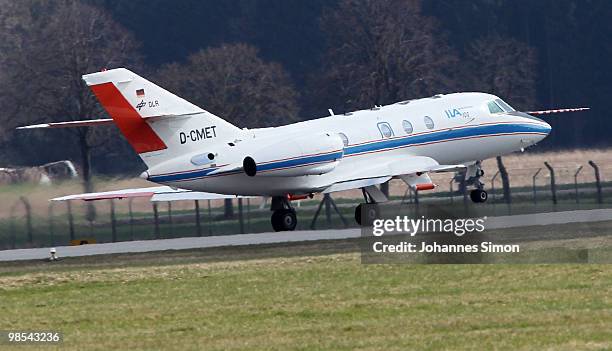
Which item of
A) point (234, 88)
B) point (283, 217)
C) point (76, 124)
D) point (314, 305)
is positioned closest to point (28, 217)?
point (76, 124)

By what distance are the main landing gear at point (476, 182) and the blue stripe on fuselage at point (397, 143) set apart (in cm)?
124

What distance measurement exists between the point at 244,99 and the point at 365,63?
24.6 ft

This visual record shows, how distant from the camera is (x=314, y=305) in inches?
923

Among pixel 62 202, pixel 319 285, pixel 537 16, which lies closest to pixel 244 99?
pixel 62 202

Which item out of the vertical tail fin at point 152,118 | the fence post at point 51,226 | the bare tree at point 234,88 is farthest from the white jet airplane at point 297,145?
the bare tree at point 234,88

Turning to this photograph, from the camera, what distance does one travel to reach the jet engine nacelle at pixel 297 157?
3684 cm

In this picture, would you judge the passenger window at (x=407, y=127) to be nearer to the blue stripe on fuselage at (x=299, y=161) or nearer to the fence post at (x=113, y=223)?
the blue stripe on fuselage at (x=299, y=161)

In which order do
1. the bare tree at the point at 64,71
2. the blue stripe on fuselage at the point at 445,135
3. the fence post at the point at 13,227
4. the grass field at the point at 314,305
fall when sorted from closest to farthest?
the grass field at the point at 314,305 < the blue stripe on fuselage at the point at 445,135 < the fence post at the point at 13,227 < the bare tree at the point at 64,71

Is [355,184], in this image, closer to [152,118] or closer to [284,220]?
[284,220]

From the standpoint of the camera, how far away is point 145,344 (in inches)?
794

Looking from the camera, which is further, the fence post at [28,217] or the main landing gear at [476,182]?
the main landing gear at [476,182]

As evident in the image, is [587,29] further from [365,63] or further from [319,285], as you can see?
[319,285]

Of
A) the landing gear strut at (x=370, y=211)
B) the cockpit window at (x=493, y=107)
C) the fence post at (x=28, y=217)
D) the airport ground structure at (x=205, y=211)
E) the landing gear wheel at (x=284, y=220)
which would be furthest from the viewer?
the cockpit window at (x=493, y=107)

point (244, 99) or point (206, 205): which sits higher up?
point (244, 99)
